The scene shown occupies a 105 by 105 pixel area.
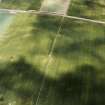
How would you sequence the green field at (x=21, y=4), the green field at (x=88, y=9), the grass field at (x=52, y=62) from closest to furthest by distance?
1. the grass field at (x=52, y=62)
2. the green field at (x=88, y=9)
3. the green field at (x=21, y=4)

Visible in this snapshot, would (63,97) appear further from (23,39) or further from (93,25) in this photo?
(93,25)

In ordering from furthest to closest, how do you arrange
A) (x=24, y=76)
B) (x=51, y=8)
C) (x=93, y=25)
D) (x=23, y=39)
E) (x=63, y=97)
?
(x=51, y=8), (x=93, y=25), (x=23, y=39), (x=24, y=76), (x=63, y=97)

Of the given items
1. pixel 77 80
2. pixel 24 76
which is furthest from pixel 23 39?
pixel 77 80

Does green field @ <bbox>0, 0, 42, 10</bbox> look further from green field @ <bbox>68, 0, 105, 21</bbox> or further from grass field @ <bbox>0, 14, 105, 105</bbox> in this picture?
green field @ <bbox>68, 0, 105, 21</bbox>

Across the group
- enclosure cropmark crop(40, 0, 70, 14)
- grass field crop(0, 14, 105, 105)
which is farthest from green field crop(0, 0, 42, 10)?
grass field crop(0, 14, 105, 105)

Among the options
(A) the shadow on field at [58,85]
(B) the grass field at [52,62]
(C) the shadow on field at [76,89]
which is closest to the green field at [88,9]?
(B) the grass field at [52,62]

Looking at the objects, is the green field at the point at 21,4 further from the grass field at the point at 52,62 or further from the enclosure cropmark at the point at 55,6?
the grass field at the point at 52,62
